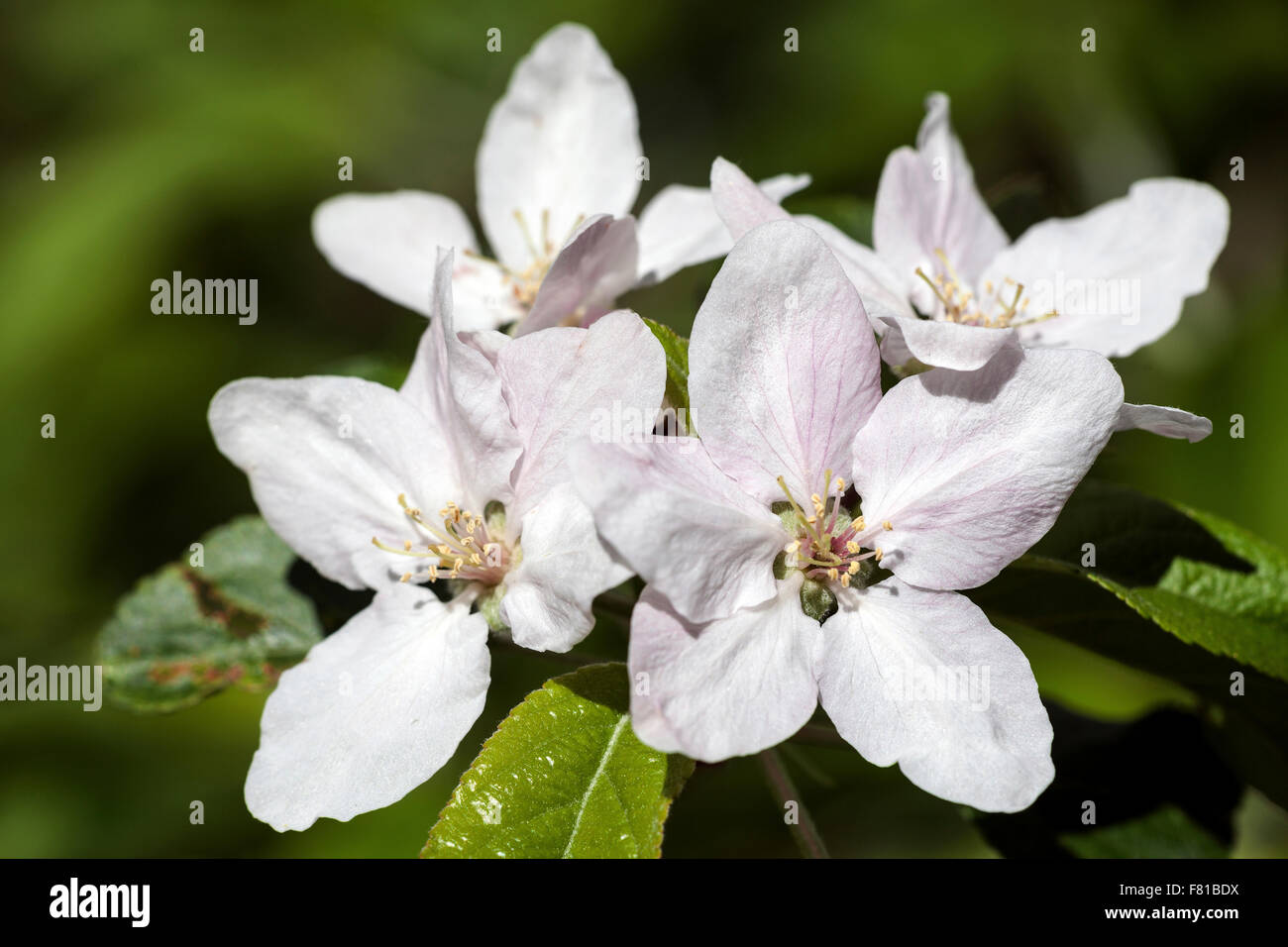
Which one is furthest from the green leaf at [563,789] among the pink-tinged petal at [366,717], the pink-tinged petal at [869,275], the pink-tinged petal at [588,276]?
the pink-tinged petal at [869,275]

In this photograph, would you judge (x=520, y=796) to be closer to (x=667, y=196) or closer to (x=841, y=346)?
(x=841, y=346)

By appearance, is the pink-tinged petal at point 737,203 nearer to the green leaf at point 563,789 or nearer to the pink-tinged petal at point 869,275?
the pink-tinged petal at point 869,275

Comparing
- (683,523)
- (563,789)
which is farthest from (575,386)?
(563,789)

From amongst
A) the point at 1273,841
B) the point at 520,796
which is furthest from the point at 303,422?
the point at 1273,841

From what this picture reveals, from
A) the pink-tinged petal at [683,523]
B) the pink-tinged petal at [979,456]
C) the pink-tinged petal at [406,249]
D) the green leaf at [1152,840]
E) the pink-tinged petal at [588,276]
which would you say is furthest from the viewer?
the pink-tinged petal at [406,249]

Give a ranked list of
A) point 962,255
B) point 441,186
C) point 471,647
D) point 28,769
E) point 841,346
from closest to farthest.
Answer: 1. point 841,346
2. point 471,647
3. point 962,255
4. point 28,769
5. point 441,186

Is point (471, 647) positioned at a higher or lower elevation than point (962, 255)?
lower
